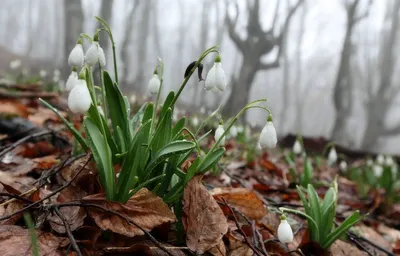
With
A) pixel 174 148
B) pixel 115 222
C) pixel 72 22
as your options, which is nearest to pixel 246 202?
pixel 174 148

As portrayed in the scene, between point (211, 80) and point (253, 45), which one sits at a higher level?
point (211, 80)

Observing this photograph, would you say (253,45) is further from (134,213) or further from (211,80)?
(134,213)

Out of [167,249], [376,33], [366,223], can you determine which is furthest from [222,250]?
[376,33]

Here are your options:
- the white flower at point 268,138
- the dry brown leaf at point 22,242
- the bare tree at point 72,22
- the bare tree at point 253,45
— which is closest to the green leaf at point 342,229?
the white flower at point 268,138

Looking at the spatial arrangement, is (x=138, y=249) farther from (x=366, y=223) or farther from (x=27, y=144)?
(x=366, y=223)

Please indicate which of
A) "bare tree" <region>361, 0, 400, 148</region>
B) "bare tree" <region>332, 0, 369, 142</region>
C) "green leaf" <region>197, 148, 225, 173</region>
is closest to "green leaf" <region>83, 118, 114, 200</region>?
"green leaf" <region>197, 148, 225, 173</region>

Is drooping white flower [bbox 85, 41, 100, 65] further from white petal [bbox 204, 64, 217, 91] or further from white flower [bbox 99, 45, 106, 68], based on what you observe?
white petal [bbox 204, 64, 217, 91]
